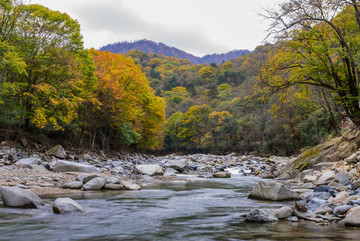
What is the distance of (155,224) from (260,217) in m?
2.02

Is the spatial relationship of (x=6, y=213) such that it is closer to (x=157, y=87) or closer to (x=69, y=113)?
(x=69, y=113)

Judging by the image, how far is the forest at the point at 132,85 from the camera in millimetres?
11336

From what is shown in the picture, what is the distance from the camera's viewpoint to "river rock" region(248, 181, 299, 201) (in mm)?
7574

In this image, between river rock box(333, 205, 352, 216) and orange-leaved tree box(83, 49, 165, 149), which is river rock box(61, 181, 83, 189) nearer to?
river rock box(333, 205, 352, 216)

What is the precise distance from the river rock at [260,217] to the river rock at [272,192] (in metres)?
2.31

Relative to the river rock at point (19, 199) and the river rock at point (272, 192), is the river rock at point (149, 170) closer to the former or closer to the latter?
the river rock at point (272, 192)

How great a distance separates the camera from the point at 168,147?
6159 cm

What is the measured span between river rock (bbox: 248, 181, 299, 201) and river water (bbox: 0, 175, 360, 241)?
0.35m

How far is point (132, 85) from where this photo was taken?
27.2 metres

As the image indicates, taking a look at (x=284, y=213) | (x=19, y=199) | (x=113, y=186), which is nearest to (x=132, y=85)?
(x=113, y=186)

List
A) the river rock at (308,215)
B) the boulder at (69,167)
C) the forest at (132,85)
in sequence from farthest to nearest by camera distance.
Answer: the boulder at (69,167)
the forest at (132,85)
the river rock at (308,215)

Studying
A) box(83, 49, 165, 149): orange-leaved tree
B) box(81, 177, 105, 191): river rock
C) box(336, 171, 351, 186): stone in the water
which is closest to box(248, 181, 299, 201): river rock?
box(336, 171, 351, 186): stone in the water

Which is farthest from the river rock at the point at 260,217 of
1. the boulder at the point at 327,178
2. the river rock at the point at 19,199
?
the boulder at the point at 327,178

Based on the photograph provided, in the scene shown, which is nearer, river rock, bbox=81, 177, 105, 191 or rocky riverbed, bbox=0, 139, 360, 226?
rocky riverbed, bbox=0, 139, 360, 226
